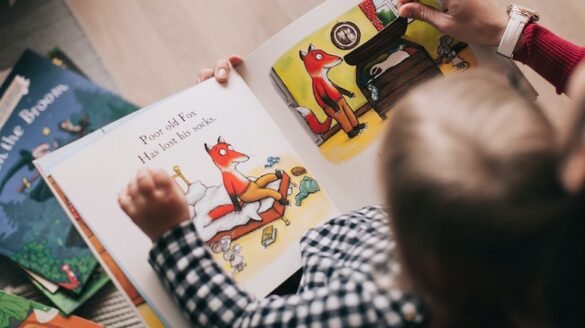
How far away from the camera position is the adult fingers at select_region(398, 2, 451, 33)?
1.95 ft

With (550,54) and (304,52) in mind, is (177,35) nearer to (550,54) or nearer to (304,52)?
(304,52)

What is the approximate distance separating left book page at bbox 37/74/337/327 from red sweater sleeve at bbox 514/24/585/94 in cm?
30

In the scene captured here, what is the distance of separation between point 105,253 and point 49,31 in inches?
17.6

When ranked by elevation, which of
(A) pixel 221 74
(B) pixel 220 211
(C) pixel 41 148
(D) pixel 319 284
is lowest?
(D) pixel 319 284

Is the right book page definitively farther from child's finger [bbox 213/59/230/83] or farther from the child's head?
the child's head

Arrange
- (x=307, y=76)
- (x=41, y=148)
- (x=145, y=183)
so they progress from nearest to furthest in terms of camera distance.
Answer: (x=145, y=183)
(x=307, y=76)
(x=41, y=148)

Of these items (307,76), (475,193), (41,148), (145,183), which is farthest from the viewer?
(41,148)

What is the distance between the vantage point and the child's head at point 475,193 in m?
0.30

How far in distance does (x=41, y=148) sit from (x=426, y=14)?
59cm

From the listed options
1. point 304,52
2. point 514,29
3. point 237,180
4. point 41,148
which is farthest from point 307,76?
point 41,148

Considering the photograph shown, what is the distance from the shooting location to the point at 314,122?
0.60 meters

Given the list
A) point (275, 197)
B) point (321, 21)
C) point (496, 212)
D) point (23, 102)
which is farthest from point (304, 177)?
point (23, 102)

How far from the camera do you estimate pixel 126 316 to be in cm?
72

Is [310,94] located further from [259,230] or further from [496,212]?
[496,212]
